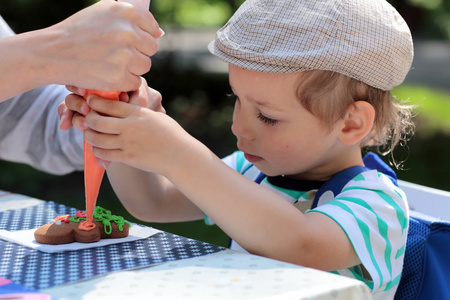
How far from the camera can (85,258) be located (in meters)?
1.20

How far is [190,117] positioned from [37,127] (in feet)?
16.7

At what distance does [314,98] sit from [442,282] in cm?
54

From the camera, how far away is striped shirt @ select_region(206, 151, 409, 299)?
1368 millimetres

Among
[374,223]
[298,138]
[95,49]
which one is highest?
[95,49]

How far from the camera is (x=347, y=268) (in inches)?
57.9

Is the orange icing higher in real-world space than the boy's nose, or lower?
higher

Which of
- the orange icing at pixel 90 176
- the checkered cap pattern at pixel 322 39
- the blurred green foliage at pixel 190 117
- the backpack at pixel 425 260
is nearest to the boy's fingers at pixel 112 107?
the orange icing at pixel 90 176

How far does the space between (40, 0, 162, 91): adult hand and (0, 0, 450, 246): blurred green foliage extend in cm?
284

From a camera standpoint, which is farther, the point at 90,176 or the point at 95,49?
the point at 90,176

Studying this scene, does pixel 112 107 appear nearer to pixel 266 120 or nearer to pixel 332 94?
pixel 266 120

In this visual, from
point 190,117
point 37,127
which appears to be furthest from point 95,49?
point 190,117

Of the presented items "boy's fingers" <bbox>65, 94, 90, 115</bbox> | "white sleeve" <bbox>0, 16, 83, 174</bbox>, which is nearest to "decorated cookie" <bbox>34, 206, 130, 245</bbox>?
"boy's fingers" <bbox>65, 94, 90, 115</bbox>

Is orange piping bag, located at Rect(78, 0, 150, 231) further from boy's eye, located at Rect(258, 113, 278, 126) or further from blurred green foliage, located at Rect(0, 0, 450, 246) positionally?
blurred green foliage, located at Rect(0, 0, 450, 246)

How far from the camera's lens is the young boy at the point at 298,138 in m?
1.27
